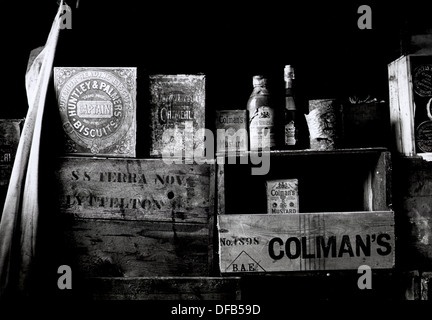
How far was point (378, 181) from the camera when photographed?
1787 mm

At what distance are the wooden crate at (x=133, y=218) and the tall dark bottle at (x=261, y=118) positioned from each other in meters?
0.23

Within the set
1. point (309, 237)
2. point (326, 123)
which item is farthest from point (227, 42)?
point (309, 237)

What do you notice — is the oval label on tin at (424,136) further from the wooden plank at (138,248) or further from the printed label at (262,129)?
the wooden plank at (138,248)

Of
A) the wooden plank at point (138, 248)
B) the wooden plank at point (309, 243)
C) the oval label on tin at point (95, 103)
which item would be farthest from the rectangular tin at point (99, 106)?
the wooden plank at point (309, 243)

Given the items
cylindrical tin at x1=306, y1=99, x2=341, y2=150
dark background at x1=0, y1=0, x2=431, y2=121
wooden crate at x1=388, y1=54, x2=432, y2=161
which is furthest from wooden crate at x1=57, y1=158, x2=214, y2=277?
wooden crate at x1=388, y1=54, x2=432, y2=161

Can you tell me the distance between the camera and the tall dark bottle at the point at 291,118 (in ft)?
6.04

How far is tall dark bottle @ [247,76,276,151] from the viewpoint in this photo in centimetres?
181

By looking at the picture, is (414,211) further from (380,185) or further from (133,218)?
(133,218)

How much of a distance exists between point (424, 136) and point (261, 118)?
2.26 feet

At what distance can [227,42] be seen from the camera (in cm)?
219

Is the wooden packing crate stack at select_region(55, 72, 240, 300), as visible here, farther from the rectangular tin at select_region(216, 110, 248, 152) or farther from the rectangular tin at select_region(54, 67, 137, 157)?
the rectangular tin at select_region(216, 110, 248, 152)

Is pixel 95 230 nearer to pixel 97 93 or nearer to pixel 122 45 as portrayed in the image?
pixel 97 93
